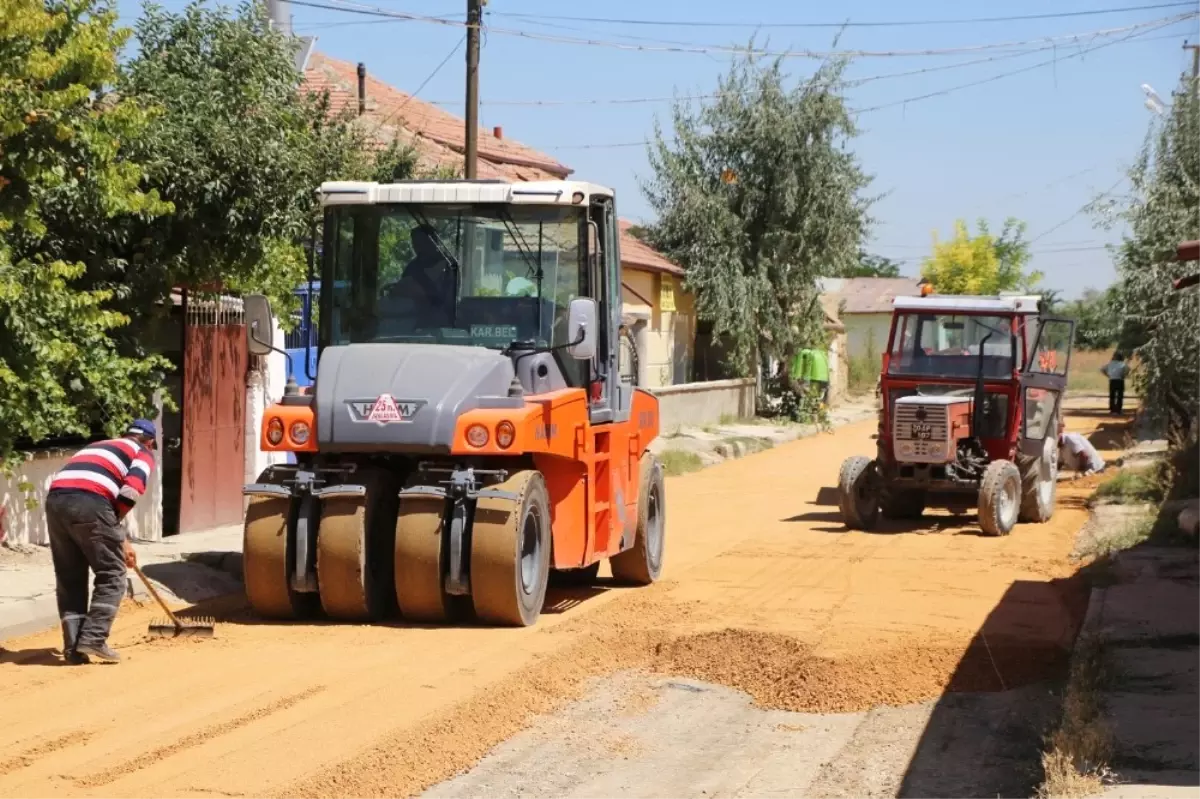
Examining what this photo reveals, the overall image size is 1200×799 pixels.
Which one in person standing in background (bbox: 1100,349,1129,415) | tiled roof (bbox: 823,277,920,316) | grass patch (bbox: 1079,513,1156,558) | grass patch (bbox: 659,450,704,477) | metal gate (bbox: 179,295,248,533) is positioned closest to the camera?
grass patch (bbox: 1079,513,1156,558)

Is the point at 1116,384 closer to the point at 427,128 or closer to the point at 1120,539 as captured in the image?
the point at 427,128

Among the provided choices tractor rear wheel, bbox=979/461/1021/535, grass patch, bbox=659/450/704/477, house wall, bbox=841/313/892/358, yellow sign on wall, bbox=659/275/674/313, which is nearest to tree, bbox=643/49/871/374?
yellow sign on wall, bbox=659/275/674/313

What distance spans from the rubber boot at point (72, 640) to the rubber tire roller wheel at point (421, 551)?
2.04 metres

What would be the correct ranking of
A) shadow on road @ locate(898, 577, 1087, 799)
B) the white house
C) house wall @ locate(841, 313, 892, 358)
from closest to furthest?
1. shadow on road @ locate(898, 577, 1087, 799)
2. the white house
3. house wall @ locate(841, 313, 892, 358)

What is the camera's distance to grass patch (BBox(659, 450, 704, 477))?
2639cm

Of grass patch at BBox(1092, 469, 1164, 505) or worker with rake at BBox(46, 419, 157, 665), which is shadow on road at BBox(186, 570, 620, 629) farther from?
grass patch at BBox(1092, 469, 1164, 505)

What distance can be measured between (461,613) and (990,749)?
4297 mm

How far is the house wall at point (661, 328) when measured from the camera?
35944 mm

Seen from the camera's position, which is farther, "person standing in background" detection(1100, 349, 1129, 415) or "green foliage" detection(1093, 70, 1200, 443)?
"person standing in background" detection(1100, 349, 1129, 415)

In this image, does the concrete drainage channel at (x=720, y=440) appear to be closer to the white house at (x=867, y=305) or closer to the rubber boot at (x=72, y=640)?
the rubber boot at (x=72, y=640)

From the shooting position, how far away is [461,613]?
38.5 ft

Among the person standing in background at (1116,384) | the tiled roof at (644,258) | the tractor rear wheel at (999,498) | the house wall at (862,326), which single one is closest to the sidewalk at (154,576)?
the tractor rear wheel at (999,498)

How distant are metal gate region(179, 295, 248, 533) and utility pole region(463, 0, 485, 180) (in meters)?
5.63

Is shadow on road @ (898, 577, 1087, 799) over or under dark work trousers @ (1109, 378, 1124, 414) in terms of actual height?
under
